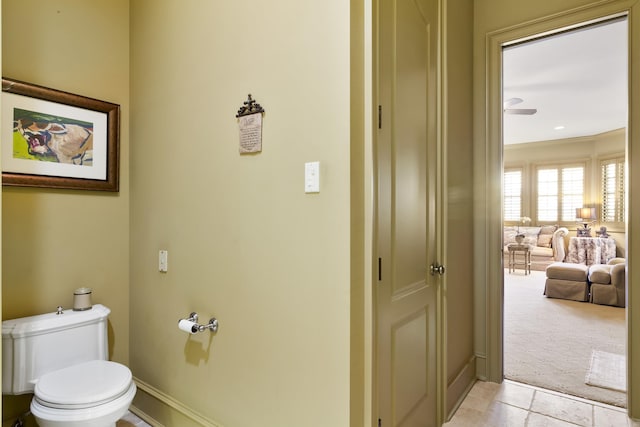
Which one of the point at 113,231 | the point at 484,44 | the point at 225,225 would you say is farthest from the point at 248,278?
the point at 484,44

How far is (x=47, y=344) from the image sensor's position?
1.74 meters

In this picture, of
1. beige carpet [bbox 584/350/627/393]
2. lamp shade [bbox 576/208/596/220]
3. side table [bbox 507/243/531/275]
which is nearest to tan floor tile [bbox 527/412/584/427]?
beige carpet [bbox 584/350/627/393]

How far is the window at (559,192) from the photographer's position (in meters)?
7.80

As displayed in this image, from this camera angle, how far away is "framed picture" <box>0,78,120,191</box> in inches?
70.5

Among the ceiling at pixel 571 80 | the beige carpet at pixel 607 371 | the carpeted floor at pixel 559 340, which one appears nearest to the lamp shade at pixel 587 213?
the ceiling at pixel 571 80

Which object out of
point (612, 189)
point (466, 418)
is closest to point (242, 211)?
point (466, 418)

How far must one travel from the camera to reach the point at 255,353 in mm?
1557

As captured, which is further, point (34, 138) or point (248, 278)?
point (34, 138)

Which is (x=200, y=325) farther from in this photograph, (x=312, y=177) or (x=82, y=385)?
(x=312, y=177)

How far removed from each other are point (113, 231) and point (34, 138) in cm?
66

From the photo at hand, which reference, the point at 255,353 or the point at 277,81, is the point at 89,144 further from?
the point at 255,353

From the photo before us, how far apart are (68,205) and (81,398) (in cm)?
110

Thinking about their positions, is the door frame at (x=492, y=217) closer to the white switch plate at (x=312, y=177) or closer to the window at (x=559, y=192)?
the white switch plate at (x=312, y=177)

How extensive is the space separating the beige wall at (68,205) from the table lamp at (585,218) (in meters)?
8.38
